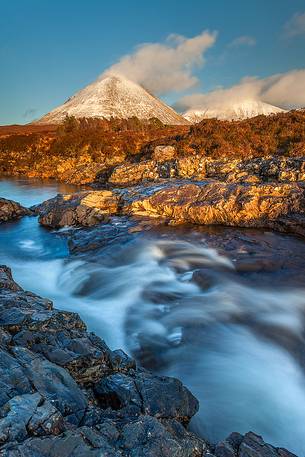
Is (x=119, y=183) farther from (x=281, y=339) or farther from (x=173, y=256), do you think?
(x=281, y=339)

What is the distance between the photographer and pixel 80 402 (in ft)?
11.0

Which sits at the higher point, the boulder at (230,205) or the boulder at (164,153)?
the boulder at (164,153)

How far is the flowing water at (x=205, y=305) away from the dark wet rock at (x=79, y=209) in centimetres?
90

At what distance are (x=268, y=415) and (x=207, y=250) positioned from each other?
7.01 metres

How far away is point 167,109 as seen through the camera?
389 feet

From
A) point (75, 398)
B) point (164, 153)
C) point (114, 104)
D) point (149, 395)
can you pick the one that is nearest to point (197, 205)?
point (149, 395)

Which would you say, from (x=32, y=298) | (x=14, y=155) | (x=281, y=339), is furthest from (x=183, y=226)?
(x=14, y=155)

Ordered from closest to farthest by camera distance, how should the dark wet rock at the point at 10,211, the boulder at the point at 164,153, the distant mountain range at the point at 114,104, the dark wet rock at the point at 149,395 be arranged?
1. the dark wet rock at the point at 149,395
2. the dark wet rock at the point at 10,211
3. the boulder at the point at 164,153
4. the distant mountain range at the point at 114,104

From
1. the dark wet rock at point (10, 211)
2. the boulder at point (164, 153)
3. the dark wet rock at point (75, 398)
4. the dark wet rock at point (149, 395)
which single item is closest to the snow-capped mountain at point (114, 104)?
the boulder at point (164, 153)

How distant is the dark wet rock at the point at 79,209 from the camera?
48.9ft

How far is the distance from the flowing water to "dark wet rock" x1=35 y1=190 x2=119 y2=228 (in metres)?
0.90

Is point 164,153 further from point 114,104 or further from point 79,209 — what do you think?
point 114,104

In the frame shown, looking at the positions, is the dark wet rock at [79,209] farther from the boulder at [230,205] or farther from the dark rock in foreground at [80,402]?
the dark rock in foreground at [80,402]

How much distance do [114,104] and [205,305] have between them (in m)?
109
